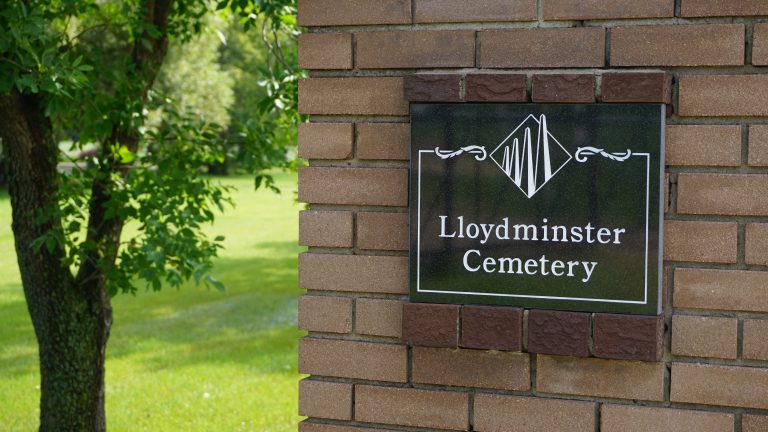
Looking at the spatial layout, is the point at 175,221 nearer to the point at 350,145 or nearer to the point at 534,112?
the point at 350,145

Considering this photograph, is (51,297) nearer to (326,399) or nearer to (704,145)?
(326,399)

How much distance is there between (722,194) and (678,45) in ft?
0.93

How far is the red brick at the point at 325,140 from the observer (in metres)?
1.89

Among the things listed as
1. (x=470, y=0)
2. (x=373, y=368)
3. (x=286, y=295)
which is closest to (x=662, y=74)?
(x=470, y=0)

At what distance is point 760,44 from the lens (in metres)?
1.65

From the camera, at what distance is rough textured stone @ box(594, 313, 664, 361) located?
1.67 meters

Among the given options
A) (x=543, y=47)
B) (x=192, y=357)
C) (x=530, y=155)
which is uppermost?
(x=543, y=47)

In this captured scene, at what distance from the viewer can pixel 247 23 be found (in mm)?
4887

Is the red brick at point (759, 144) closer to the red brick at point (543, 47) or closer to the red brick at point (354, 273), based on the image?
the red brick at point (543, 47)

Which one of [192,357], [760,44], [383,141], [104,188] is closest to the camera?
[760,44]

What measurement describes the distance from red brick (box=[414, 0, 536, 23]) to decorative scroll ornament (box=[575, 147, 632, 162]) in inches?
10.7

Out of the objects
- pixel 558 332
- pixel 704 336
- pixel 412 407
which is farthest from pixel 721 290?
pixel 412 407

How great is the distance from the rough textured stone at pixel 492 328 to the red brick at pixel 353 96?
0.42m

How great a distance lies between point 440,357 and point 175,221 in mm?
2924
